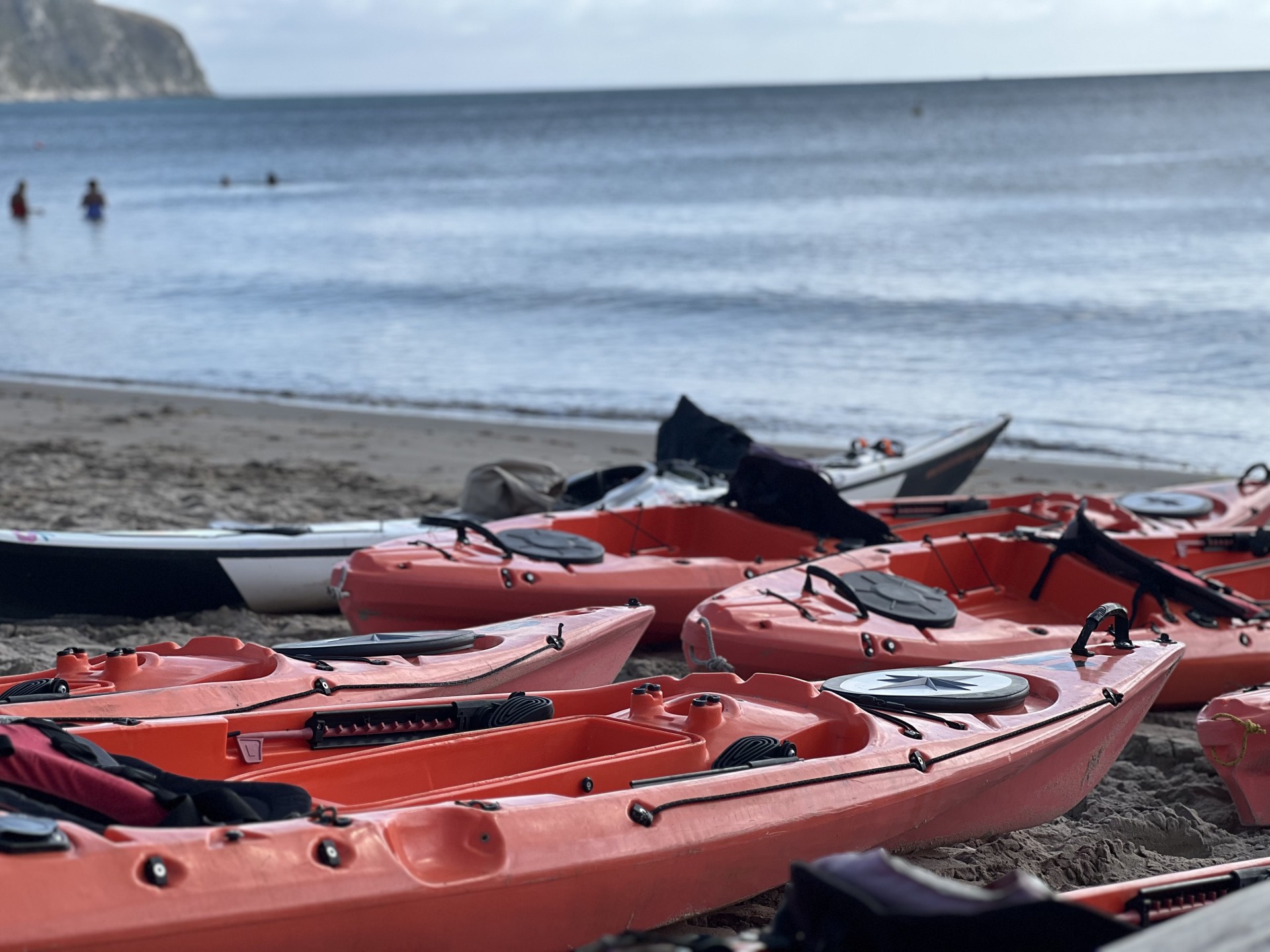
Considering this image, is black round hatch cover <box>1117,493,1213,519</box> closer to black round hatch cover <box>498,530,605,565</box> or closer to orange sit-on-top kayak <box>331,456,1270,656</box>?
orange sit-on-top kayak <box>331,456,1270,656</box>

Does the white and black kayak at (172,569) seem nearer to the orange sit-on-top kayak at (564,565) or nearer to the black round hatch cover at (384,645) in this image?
the orange sit-on-top kayak at (564,565)

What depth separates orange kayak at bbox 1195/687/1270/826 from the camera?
4309 millimetres

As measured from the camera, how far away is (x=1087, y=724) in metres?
4.16

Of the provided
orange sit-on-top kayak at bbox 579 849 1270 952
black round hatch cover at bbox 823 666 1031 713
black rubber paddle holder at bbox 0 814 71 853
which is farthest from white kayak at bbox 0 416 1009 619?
orange sit-on-top kayak at bbox 579 849 1270 952

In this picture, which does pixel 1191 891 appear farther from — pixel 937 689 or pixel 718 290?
pixel 718 290

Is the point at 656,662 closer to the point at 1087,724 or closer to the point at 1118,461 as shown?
the point at 1087,724

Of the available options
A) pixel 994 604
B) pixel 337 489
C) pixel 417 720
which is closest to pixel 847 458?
pixel 994 604

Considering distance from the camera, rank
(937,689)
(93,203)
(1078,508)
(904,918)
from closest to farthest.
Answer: (904,918), (937,689), (1078,508), (93,203)

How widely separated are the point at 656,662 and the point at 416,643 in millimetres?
1499

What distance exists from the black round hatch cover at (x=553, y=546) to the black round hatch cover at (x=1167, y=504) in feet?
9.00

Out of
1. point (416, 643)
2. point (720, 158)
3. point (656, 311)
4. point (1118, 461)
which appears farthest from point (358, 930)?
point (720, 158)

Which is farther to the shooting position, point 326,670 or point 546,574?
point 546,574

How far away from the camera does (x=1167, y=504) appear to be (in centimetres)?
700

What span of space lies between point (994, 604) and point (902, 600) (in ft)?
3.00
